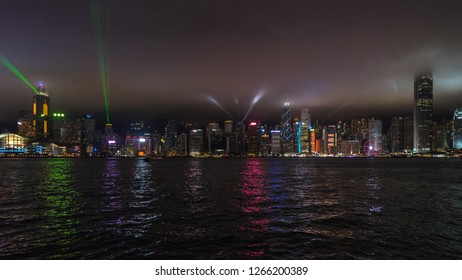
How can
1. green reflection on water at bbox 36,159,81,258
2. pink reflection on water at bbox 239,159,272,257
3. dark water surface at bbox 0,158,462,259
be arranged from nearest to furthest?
dark water surface at bbox 0,158,462,259
pink reflection on water at bbox 239,159,272,257
green reflection on water at bbox 36,159,81,258

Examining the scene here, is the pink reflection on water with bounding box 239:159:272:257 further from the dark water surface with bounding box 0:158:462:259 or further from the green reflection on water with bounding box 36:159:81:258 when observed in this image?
the green reflection on water with bounding box 36:159:81:258

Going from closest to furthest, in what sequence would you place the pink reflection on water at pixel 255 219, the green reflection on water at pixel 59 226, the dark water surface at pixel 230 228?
1. the dark water surface at pixel 230 228
2. the pink reflection on water at pixel 255 219
3. the green reflection on water at pixel 59 226

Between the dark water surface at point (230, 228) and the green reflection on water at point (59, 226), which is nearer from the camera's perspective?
the dark water surface at point (230, 228)

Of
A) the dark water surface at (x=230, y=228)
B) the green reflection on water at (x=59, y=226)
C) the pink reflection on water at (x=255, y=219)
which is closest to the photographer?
the dark water surface at (x=230, y=228)

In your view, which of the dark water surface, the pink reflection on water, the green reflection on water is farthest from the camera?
the green reflection on water

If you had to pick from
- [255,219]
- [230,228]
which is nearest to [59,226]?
[230,228]

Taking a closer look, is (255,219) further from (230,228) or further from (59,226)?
(59,226)

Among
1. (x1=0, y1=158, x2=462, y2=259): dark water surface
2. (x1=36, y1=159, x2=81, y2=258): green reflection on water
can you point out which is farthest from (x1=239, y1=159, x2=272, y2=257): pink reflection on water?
(x1=36, y1=159, x2=81, y2=258): green reflection on water

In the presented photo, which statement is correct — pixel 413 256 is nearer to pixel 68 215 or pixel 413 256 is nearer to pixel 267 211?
pixel 267 211

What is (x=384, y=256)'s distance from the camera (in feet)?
50.5

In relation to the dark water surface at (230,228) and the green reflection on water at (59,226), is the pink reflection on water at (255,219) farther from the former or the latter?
the green reflection on water at (59,226)

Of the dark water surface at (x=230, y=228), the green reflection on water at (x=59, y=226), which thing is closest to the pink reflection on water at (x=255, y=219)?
the dark water surface at (x=230, y=228)

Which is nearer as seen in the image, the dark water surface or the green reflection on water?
the dark water surface

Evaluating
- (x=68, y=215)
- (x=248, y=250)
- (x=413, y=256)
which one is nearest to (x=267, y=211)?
(x=248, y=250)
